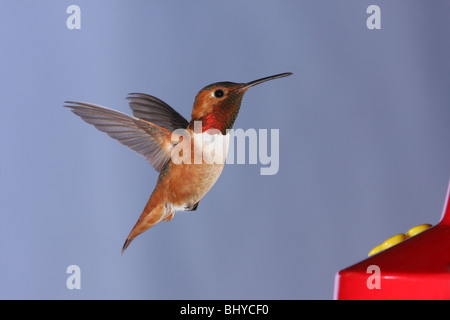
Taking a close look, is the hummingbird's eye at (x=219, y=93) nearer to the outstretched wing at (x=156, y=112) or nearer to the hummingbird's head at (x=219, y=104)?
the hummingbird's head at (x=219, y=104)

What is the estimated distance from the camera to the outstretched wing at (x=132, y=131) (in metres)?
1.12

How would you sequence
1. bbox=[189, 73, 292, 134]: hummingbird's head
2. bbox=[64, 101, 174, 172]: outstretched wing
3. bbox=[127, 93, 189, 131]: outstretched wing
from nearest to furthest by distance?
1. bbox=[64, 101, 174, 172]: outstretched wing
2. bbox=[189, 73, 292, 134]: hummingbird's head
3. bbox=[127, 93, 189, 131]: outstretched wing

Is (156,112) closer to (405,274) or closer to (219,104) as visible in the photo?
(219,104)

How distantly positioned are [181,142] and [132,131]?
5.1 inches

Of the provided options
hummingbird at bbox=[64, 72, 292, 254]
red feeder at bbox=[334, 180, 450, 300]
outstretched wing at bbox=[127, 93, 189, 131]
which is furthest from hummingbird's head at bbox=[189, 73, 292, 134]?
red feeder at bbox=[334, 180, 450, 300]

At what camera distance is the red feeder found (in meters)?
0.30

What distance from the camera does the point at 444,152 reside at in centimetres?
217

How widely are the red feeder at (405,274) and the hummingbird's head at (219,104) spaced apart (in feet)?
2.93

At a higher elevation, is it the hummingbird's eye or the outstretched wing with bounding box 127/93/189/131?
the hummingbird's eye

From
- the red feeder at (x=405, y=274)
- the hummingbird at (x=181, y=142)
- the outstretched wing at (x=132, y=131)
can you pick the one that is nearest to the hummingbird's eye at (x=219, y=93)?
the hummingbird at (x=181, y=142)

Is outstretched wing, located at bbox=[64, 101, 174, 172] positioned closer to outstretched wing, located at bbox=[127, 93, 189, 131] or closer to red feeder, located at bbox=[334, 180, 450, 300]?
outstretched wing, located at bbox=[127, 93, 189, 131]
